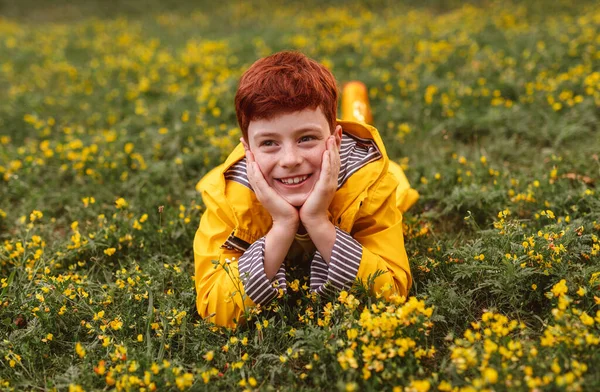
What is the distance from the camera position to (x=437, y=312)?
2.99 meters

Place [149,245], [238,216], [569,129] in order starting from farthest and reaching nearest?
[569,129]
[149,245]
[238,216]

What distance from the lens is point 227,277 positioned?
3.00m

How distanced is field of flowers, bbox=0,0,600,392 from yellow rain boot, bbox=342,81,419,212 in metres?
0.15

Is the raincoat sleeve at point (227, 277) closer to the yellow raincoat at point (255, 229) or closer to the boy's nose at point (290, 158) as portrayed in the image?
the yellow raincoat at point (255, 229)

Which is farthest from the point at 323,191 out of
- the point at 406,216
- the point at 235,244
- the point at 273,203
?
the point at 406,216

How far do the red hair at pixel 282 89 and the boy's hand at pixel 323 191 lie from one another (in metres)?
0.26

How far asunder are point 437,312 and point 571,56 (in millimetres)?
4720

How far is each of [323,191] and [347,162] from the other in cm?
48

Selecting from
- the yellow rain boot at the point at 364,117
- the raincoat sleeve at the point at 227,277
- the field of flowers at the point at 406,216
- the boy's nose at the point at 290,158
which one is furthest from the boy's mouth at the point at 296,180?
the yellow rain boot at the point at 364,117

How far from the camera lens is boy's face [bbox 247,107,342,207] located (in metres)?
2.85

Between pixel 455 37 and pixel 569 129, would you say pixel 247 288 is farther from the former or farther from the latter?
pixel 455 37

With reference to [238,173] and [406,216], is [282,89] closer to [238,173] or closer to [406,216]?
[238,173]

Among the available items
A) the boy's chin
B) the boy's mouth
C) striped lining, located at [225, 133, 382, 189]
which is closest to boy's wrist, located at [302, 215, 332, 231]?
the boy's chin

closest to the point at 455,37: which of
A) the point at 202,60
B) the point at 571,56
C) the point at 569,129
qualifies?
the point at 571,56
